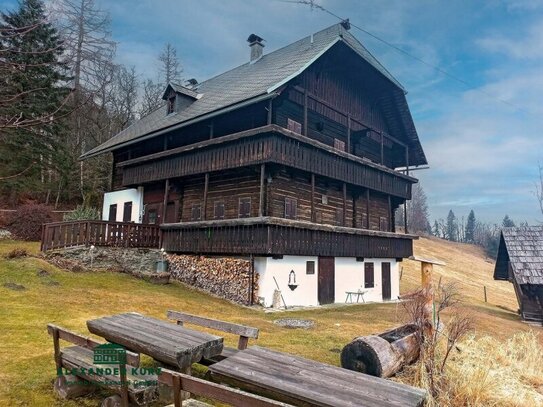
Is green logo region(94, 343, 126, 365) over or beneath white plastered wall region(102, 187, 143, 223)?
beneath

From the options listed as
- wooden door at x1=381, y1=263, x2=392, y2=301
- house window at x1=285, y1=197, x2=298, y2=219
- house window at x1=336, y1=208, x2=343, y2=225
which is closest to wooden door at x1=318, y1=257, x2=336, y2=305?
house window at x1=285, y1=197, x2=298, y2=219

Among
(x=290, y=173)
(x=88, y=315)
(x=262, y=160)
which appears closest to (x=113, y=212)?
(x=290, y=173)

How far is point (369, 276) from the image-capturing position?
20547mm

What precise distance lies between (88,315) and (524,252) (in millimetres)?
22580

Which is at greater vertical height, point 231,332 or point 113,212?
point 113,212

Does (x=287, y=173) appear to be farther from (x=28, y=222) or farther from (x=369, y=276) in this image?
(x=28, y=222)

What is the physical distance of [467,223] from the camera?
128500 mm

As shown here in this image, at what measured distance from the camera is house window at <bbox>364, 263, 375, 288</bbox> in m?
20.2

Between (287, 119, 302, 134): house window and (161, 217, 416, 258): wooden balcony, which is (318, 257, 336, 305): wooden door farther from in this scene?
(287, 119, 302, 134): house window

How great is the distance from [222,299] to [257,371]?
37.8ft

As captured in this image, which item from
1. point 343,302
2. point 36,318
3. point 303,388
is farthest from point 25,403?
point 343,302

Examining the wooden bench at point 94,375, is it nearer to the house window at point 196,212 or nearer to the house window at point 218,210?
the house window at point 218,210

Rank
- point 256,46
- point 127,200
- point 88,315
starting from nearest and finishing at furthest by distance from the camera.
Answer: point 88,315, point 127,200, point 256,46

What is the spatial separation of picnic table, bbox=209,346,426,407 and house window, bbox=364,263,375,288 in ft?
53.3
